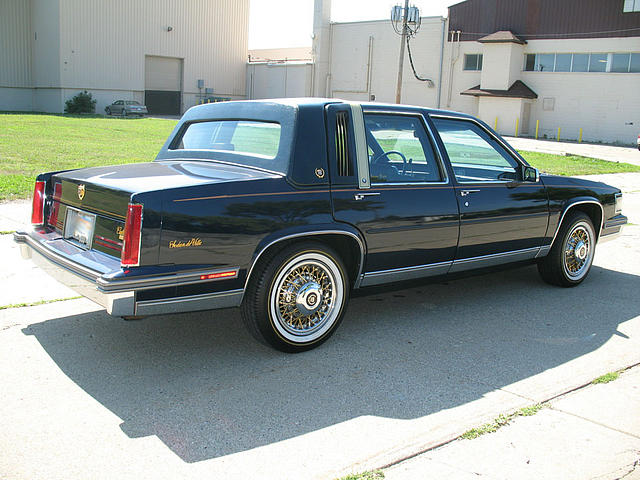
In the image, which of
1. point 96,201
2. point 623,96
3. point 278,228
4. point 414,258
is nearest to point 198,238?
point 278,228

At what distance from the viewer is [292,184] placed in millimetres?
4316

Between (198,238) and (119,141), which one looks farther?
(119,141)

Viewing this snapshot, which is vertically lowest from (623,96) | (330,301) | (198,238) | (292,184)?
(330,301)

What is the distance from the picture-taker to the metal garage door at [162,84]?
5291 cm

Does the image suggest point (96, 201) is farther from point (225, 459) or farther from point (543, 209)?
point (543, 209)

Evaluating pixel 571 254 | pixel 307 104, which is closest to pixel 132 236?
pixel 307 104

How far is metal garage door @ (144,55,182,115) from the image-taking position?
174 feet

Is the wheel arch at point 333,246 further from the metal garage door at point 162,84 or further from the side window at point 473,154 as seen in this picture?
the metal garage door at point 162,84

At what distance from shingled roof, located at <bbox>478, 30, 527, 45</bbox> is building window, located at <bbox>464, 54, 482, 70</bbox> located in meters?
2.80

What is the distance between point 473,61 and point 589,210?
41947 mm

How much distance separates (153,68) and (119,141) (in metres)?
32.5

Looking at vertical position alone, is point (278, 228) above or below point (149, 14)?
below

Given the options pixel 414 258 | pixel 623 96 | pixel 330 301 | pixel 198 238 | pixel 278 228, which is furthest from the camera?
pixel 623 96

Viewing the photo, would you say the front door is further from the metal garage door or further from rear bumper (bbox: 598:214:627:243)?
the metal garage door
